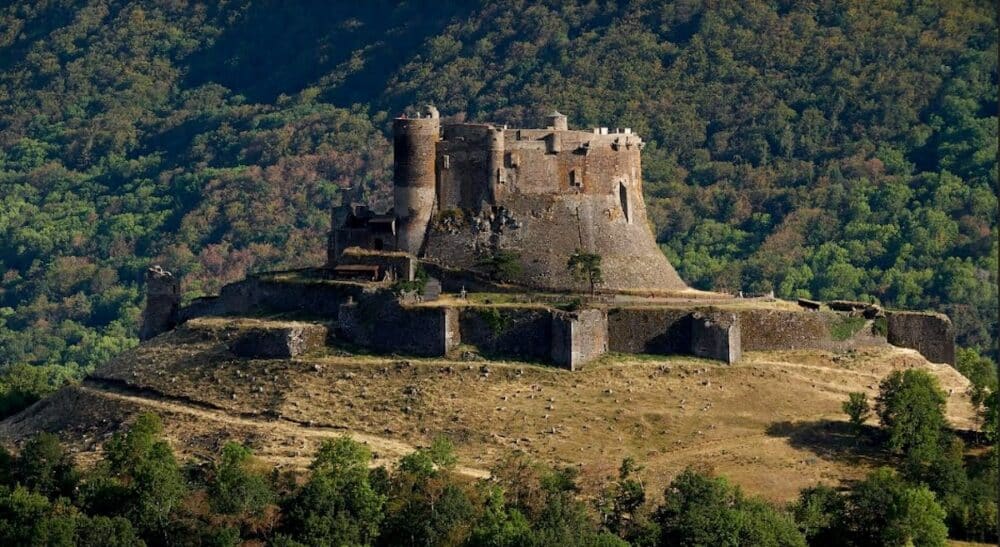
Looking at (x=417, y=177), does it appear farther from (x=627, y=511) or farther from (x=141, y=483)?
(x=627, y=511)

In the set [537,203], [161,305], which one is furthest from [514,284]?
[161,305]

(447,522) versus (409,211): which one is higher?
(409,211)

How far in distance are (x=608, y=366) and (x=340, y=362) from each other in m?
12.1

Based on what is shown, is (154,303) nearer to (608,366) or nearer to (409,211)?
(409,211)

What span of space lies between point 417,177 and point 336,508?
24464 millimetres

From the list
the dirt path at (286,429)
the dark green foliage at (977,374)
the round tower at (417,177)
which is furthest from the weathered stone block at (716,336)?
the round tower at (417,177)

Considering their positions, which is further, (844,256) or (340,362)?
(844,256)

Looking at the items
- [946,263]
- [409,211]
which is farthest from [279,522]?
[946,263]

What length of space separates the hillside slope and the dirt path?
0.36 ft

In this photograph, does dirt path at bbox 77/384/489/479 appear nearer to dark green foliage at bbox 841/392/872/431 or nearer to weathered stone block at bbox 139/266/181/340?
weathered stone block at bbox 139/266/181/340

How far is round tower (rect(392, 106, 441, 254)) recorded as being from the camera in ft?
425

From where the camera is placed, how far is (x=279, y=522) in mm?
110438

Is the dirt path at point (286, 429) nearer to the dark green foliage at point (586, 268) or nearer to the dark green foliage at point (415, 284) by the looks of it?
the dark green foliage at point (415, 284)

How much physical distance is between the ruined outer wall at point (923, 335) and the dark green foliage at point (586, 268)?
14017 mm
